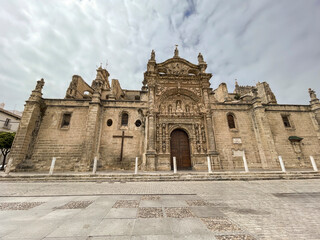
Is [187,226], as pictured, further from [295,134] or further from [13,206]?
[295,134]

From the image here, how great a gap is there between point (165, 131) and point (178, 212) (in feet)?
35.3

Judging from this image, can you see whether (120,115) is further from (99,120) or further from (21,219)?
(21,219)

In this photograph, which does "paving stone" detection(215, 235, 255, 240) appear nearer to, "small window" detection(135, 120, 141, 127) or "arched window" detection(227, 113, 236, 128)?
"small window" detection(135, 120, 141, 127)

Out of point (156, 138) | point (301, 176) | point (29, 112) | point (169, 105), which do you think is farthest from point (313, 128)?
point (29, 112)

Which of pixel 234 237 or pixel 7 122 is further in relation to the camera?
pixel 7 122

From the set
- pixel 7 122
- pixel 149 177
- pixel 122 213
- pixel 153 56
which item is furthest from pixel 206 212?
pixel 7 122

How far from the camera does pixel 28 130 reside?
481 inches

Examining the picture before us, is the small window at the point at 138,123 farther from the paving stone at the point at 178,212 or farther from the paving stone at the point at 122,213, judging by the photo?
the paving stone at the point at 178,212

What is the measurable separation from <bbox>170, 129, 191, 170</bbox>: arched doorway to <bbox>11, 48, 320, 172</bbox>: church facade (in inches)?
3.9

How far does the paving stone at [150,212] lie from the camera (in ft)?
10.1

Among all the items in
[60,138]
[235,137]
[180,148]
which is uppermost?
[235,137]

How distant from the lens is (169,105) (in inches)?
609

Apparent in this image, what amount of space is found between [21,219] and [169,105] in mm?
13766

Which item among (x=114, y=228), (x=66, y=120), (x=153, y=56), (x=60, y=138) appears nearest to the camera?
(x=114, y=228)
